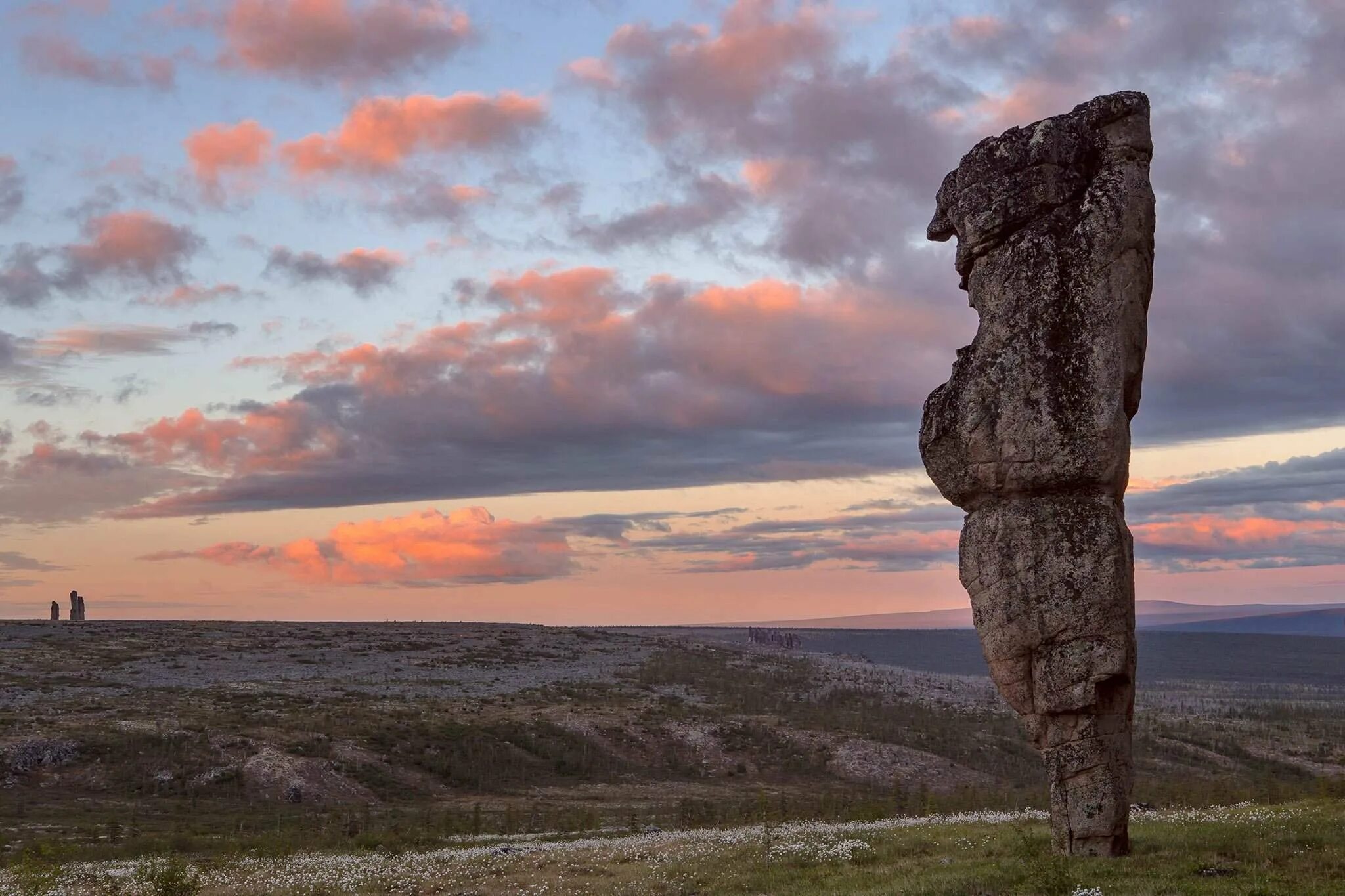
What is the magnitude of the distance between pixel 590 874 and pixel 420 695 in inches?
1928

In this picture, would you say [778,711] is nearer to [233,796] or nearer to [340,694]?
[340,694]

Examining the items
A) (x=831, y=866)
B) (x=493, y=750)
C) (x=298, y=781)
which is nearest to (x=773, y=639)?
(x=493, y=750)

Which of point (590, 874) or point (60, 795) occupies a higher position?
point (590, 874)

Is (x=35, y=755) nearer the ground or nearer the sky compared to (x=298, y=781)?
nearer the sky

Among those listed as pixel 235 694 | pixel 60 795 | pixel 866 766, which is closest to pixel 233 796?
pixel 60 795

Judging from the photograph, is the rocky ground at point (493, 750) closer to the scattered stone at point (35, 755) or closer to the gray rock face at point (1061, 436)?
the scattered stone at point (35, 755)

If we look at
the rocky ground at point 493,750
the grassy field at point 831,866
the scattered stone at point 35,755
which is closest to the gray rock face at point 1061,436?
the grassy field at point 831,866

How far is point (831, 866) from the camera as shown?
21562mm

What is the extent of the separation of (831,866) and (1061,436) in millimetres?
9079

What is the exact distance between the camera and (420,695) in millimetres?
69312

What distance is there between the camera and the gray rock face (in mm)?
18156

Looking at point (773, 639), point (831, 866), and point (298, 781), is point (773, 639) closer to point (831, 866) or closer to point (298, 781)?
point (298, 781)

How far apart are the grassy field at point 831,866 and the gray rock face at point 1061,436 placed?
179 centimetres

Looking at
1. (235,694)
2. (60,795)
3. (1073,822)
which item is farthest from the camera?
(235,694)
